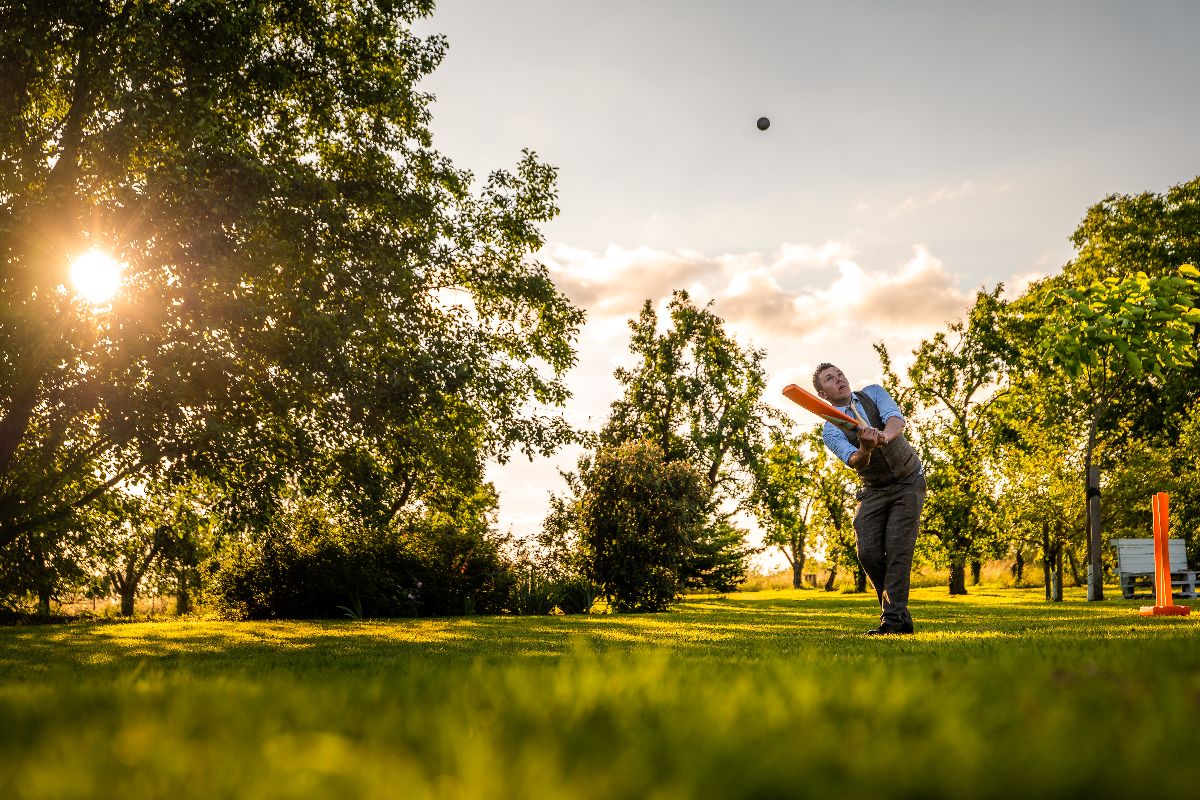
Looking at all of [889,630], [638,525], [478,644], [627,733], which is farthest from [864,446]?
[638,525]

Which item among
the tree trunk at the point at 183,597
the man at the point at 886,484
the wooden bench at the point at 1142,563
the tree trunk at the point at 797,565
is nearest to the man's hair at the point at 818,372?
the man at the point at 886,484

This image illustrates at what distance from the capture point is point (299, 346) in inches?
465

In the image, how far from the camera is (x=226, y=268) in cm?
1138

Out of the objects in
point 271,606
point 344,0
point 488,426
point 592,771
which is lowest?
point 271,606

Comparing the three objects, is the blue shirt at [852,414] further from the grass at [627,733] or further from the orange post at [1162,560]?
the grass at [627,733]

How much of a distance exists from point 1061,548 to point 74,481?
2560 centimetres

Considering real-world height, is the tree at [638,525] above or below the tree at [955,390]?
below

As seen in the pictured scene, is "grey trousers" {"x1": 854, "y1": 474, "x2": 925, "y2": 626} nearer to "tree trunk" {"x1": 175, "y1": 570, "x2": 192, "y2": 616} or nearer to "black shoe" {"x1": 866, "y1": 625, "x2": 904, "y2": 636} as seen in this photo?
"black shoe" {"x1": 866, "y1": 625, "x2": 904, "y2": 636}

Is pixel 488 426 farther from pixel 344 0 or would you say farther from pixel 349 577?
pixel 344 0

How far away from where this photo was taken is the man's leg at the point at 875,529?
8391 mm

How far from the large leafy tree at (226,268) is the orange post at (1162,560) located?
10241mm

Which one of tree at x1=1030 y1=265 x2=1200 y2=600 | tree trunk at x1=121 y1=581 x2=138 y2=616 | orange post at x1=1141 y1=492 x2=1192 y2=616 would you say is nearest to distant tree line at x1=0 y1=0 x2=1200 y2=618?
tree at x1=1030 y1=265 x2=1200 y2=600

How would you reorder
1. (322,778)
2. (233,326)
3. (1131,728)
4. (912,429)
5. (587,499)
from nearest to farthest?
(322,778) → (1131,728) → (233,326) → (587,499) → (912,429)

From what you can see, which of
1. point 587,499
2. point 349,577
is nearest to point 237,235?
point 349,577
